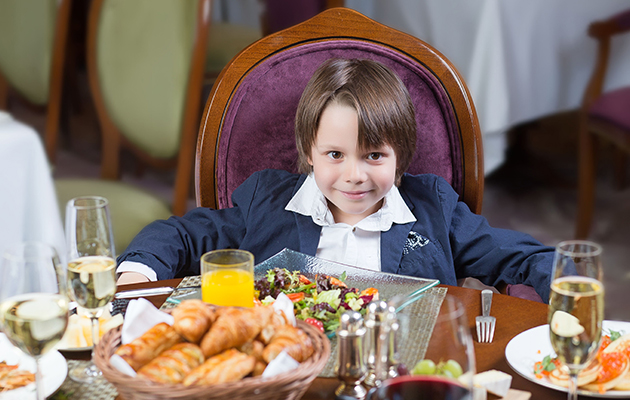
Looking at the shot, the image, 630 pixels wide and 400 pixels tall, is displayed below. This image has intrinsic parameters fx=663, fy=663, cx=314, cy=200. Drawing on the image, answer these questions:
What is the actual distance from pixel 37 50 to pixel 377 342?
2518 mm

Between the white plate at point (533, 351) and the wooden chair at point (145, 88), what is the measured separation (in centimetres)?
150

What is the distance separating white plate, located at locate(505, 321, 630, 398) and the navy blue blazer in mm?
319

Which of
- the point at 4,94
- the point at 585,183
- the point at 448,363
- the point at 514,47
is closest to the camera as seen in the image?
the point at 448,363

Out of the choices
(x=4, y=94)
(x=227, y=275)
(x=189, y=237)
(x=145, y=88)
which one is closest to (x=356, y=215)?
(x=189, y=237)

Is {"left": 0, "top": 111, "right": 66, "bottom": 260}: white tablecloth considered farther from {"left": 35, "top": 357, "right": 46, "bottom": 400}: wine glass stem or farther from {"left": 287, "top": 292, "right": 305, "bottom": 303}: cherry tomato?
{"left": 35, "top": 357, "right": 46, "bottom": 400}: wine glass stem

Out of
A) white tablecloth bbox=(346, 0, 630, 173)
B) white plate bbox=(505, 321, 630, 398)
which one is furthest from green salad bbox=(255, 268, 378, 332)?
white tablecloth bbox=(346, 0, 630, 173)

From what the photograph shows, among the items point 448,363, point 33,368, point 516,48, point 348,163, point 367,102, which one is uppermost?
point 516,48

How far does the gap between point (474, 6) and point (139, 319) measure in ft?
6.48

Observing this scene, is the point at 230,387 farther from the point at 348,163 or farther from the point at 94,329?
the point at 348,163

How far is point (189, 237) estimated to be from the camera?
1415mm

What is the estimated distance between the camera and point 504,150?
104 inches

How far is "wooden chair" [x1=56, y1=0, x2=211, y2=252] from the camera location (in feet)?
7.22

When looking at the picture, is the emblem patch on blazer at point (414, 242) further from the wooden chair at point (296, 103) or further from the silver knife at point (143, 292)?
the silver knife at point (143, 292)

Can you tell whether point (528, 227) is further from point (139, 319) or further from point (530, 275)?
point (139, 319)
